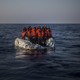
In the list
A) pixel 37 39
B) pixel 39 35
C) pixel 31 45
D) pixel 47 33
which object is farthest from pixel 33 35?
pixel 47 33

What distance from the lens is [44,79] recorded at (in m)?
22.1

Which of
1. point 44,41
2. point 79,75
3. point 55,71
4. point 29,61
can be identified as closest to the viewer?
point 79,75

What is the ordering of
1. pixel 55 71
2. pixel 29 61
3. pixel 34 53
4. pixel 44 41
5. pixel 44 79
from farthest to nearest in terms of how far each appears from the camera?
pixel 44 41 → pixel 34 53 → pixel 29 61 → pixel 55 71 → pixel 44 79

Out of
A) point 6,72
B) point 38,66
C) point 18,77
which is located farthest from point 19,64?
point 18,77

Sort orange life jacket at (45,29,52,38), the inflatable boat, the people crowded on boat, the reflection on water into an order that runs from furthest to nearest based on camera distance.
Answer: orange life jacket at (45,29,52,38), the people crowded on boat, the inflatable boat, the reflection on water

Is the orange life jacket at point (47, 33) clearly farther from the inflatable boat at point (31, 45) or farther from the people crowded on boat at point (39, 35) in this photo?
the inflatable boat at point (31, 45)

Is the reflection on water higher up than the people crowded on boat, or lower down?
lower down

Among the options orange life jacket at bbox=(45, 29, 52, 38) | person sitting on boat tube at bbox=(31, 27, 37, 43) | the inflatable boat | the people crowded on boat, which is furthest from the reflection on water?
orange life jacket at bbox=(45, 29, 52, 38)

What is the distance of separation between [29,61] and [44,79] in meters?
9.40

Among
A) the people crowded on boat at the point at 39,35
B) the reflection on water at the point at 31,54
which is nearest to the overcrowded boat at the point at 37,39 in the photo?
the people crowded on boat at the point at 39,35

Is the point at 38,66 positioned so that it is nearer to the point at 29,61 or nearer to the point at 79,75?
the point at 29,61

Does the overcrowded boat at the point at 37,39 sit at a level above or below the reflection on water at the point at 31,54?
above

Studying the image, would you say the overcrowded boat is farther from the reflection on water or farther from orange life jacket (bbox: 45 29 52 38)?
the reflection on water

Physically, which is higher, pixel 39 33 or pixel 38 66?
pixel 39 33
